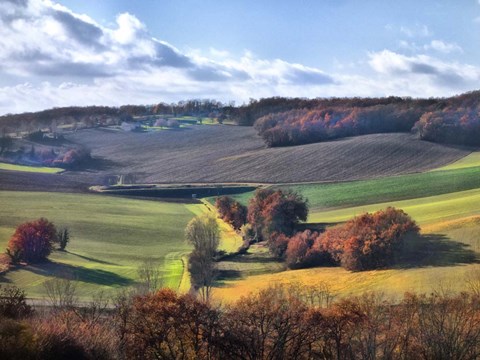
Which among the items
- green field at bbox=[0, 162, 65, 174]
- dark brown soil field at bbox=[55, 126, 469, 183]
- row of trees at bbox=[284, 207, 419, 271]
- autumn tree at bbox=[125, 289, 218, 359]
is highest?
dark brown soil field at bbox=[55, 126, 469, 183]

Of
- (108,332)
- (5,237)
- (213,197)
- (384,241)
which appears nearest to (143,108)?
(213,197)

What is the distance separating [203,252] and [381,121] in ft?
224

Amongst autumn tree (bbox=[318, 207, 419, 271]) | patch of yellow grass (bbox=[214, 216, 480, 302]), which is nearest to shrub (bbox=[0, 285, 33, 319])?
patch of yellow grass (bbox=[214, 216, 480, 302])

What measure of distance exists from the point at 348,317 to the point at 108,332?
12211 mm

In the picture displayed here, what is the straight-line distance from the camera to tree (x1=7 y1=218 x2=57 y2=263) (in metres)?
47.8

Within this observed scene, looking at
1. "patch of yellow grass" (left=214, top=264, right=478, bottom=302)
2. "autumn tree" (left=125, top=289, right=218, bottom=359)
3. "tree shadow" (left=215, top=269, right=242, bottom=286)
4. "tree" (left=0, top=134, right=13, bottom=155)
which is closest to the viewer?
"autumn tree" (left=125, top=289, right=218, bottom=359)

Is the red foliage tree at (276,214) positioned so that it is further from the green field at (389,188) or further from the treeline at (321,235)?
the green field at (389,188)

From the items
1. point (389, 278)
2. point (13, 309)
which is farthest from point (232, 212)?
point (13, 309)

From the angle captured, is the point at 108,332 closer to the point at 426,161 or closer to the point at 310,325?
the point at 310,325

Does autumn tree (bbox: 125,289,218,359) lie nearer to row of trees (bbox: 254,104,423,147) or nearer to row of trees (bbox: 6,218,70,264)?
row of trees (bbox: 6,218,70,264)

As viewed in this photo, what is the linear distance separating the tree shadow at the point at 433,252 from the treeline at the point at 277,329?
858cm

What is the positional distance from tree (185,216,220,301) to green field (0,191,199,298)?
1.46m

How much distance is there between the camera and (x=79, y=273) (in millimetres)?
45719

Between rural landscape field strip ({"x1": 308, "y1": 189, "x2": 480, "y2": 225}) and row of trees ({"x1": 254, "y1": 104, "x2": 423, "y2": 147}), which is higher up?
row of trees ({"x1": 254, "y1": 104, "x2": 423, "y2": 147})
